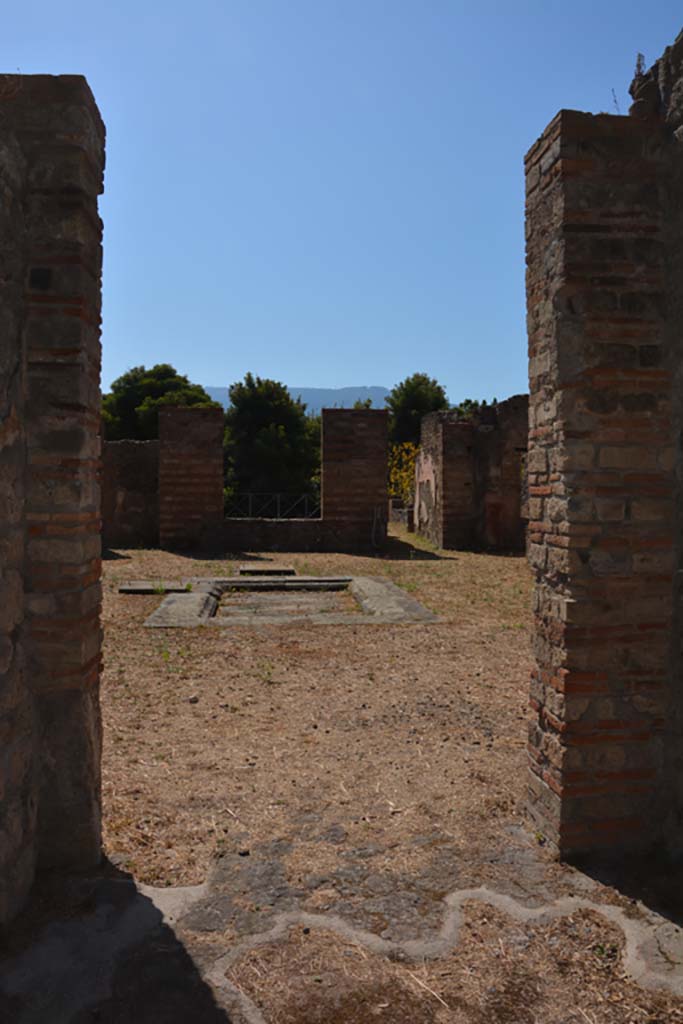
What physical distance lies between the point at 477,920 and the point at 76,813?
1.66m

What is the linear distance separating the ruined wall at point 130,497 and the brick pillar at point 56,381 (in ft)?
42.7

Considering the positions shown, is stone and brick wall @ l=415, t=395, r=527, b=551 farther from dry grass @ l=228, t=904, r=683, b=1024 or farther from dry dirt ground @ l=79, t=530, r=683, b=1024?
dry grass @ l=228, t=904, r=683, b=1024

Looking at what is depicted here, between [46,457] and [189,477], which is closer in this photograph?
[46,457]

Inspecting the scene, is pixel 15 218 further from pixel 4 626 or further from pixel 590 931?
pixel 590 931

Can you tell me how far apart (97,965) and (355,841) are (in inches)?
50.8

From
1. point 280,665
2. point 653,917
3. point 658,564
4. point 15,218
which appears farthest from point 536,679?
point 280,665

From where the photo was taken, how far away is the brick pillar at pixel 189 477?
1491 centimetres

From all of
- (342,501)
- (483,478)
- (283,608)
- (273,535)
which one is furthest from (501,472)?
(283,608)

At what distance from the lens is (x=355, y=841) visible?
3.43 meters

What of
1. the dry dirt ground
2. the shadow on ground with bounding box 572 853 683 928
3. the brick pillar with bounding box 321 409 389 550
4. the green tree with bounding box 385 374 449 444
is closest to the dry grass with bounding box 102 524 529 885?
the dry dirt ground

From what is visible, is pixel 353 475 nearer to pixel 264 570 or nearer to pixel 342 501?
pixel 342 501

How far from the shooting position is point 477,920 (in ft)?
9.12

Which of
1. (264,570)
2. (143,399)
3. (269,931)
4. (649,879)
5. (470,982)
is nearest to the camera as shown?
(470,982)

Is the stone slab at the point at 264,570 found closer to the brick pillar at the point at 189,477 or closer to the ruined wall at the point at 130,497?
the brick pillar at the point at 189,477
